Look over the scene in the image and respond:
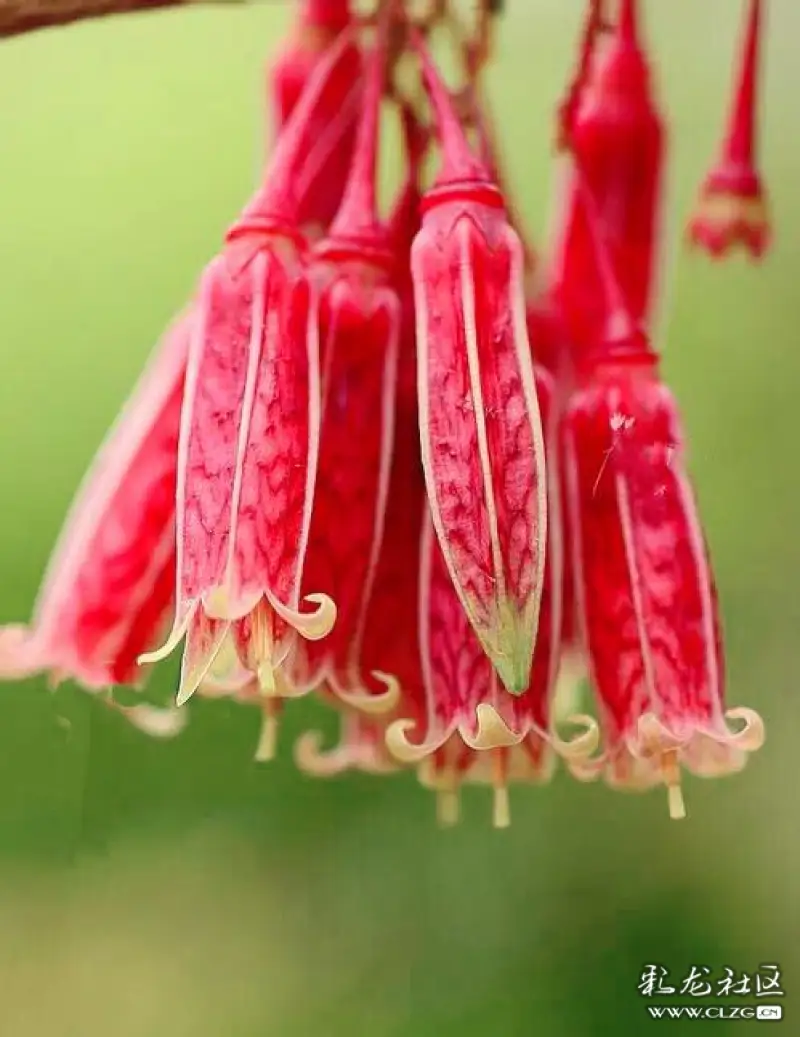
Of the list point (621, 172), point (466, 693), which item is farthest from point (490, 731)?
point (621, 172)

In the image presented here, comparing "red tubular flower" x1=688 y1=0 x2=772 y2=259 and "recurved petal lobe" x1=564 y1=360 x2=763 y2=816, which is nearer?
"recurved petal lobe" x1=564 y1=360 x2=763 y2=816

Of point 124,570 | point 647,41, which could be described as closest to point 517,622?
point 124,570

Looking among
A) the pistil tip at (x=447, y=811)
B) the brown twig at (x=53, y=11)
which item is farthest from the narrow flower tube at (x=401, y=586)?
the brown twig at (x=53, y=11)

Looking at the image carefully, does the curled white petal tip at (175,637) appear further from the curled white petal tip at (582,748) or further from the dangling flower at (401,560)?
the curled white petal tip at (582,748)

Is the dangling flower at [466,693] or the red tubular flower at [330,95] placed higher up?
the red tubular flower at [330,95]

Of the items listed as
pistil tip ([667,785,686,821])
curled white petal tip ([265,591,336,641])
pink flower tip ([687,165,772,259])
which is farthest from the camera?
pink flower tip ([687,165,772,259])

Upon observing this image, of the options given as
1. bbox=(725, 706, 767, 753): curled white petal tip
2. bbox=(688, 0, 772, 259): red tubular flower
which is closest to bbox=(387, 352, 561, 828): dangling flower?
bbox=(725, 706, 767, 753): curled white petal tip

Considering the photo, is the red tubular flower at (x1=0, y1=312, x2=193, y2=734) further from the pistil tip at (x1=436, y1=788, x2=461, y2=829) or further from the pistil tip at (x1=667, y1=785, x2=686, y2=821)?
the pistil tip at (x1=667, y1=785, x2=686, y2=821)
